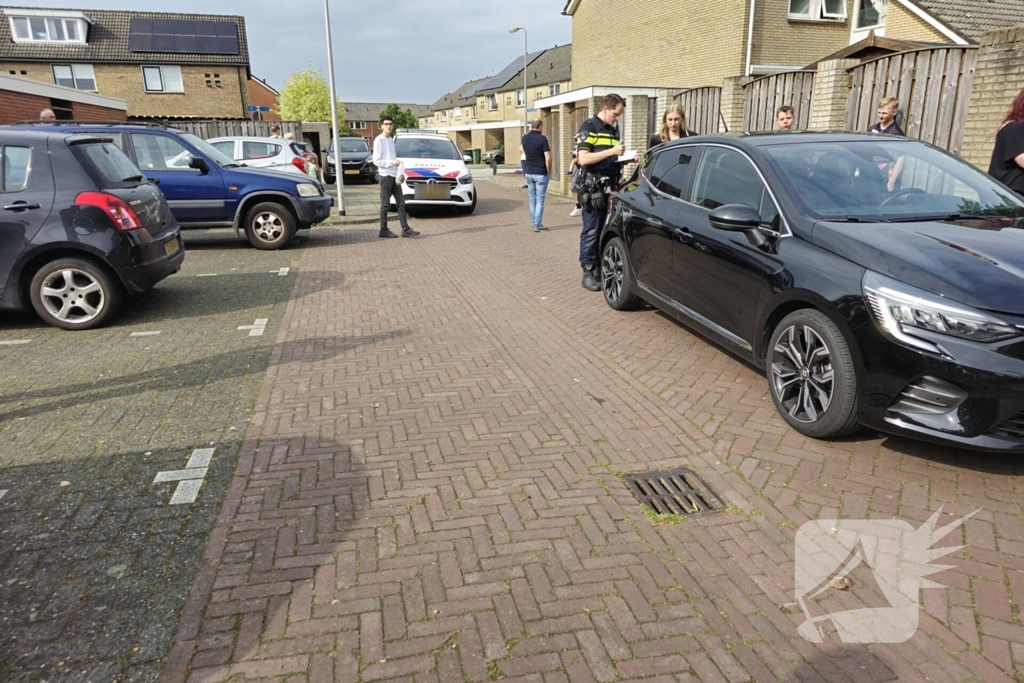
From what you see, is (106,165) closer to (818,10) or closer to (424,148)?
(424,148)

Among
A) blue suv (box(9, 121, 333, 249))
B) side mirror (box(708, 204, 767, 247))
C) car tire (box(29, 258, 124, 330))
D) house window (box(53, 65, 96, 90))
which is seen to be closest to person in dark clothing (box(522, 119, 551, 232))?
blue suv (box(9, 121, 333, 249))

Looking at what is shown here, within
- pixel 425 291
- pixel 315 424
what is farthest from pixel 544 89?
pixel 315 424

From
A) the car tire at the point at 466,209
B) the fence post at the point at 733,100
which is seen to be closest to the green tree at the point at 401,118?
the car tire at the point at 466,209

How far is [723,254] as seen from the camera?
4.61 m

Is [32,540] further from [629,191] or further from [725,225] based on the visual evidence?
[629,191]

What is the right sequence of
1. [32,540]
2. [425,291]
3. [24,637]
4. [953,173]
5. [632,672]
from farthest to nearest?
[425,291], [953,173], [32,540], [24,637], [632,672]

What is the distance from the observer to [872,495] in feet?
10.8

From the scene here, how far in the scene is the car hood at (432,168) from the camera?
13.9 m

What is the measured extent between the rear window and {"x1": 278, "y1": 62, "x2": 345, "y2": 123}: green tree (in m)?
60.8

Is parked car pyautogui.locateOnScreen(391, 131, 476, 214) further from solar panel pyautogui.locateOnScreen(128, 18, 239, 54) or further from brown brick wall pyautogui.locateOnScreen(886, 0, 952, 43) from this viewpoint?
solar panel pyautogui.locateOnScreen(128, 18, 239, 54)

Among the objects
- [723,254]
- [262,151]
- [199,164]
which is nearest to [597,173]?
[723,254]

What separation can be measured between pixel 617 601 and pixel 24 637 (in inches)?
86.7

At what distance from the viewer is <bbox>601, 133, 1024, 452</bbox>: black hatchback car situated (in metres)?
3.12

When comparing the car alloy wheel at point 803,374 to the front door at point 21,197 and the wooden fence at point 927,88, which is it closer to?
the wooden fence at point 927,88
